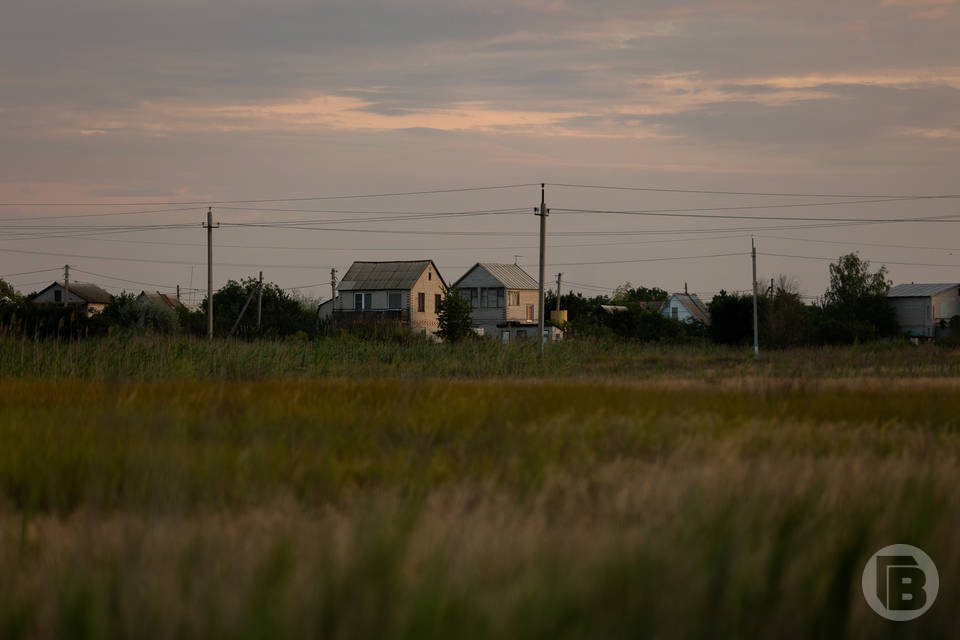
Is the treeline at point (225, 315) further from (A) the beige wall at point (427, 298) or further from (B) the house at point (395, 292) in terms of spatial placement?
(A) the beige wall at point (427, 298)

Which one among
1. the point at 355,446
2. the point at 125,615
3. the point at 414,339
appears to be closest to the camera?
the point at 125,615

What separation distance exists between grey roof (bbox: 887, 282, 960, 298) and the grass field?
92836 millimetres

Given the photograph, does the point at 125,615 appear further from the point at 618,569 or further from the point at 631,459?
the point at 631,459

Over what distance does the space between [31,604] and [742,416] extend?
859 cm

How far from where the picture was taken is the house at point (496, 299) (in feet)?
292

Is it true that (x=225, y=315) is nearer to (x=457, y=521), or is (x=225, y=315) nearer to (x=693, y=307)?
(x=693, y=307)

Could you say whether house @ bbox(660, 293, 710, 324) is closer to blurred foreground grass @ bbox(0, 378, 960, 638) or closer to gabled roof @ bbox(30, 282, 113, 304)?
gabled roof @ bbox(30, 282, 113, 304)

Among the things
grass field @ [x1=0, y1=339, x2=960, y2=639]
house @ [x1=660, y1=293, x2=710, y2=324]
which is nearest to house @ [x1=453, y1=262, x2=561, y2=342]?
house @ [x1=660, y1=293, x2=710, y2=324]

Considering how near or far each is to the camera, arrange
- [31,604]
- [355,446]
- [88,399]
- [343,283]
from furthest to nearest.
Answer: [343,283], [88,399], [355,446], [31,604]

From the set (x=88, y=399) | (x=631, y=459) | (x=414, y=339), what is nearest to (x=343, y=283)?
(x=414, y=339)

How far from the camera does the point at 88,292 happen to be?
10844 cm

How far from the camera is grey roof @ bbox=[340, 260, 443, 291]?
83.7 m

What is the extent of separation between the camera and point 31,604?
366cm

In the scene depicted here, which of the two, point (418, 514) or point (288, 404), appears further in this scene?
point (288, 404)
